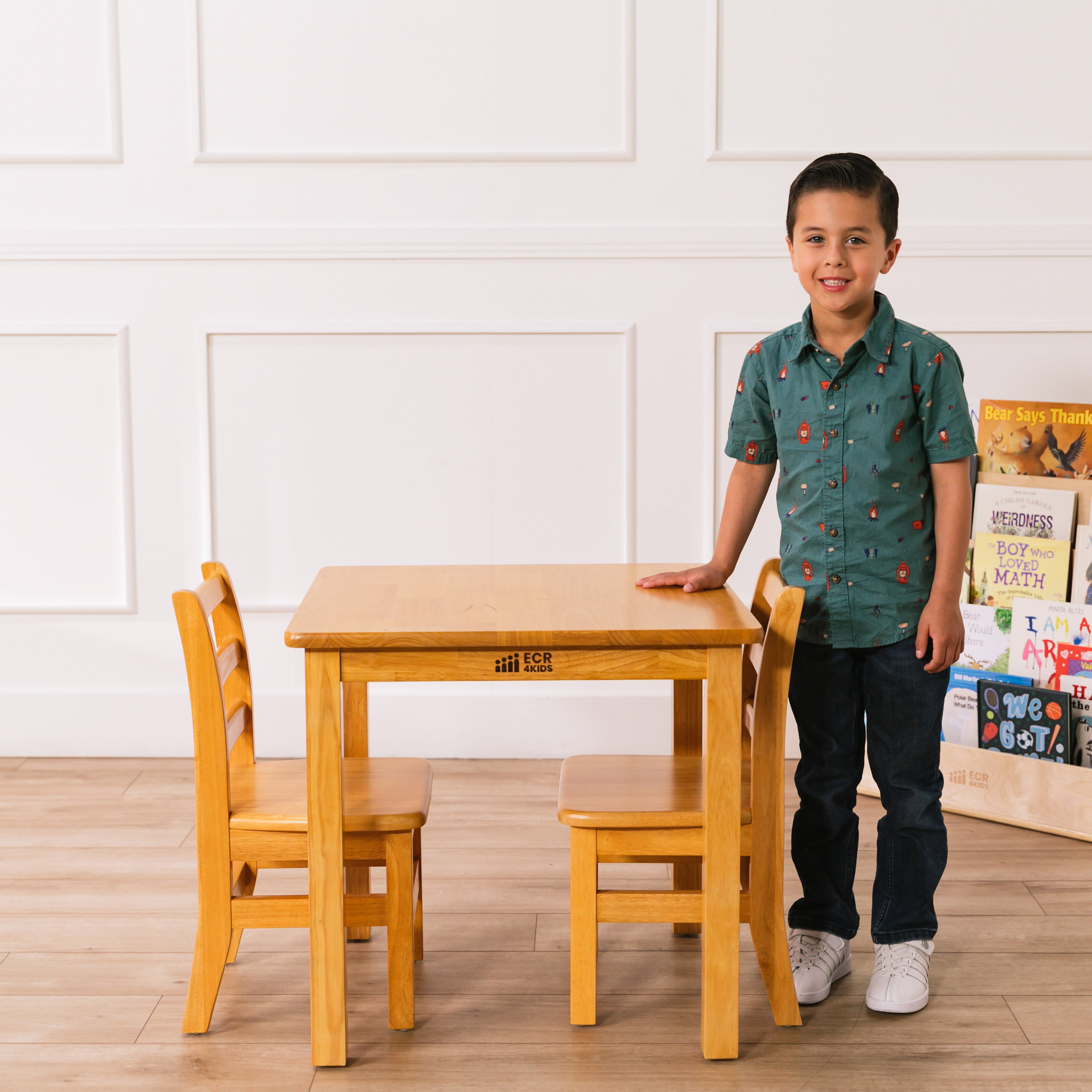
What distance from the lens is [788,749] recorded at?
286 centimetres

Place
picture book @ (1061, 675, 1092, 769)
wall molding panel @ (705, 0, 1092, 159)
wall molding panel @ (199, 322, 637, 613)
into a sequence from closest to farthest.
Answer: picture book @ (1061, 675, 1092, 769) → wall molding panel @ (705, 0, 1092, 159) → wall molding panel @ (199, 322, 637, 613)

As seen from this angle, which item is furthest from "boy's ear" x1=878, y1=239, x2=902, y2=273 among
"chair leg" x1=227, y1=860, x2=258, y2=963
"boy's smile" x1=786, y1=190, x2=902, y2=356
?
"chair leg" x1=227, y1=860, x2=258, y2=963

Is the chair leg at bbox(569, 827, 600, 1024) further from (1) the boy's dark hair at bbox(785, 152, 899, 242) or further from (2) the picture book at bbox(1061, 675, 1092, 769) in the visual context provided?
(2) the picture book at bbox(1061, 675, 1092, 769)

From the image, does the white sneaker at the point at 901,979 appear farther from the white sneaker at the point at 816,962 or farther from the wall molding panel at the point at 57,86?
the wall molding panel at the point at 57,86

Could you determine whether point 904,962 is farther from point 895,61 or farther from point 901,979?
point 895,61

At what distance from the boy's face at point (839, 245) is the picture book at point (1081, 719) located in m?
1.18

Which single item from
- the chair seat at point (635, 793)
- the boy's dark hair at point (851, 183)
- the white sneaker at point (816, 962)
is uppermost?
the boy's dark hair at point (851, 183)

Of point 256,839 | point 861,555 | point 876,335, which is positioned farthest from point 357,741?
point 876,335

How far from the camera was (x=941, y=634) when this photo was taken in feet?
5.16

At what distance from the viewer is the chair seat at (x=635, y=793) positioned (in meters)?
1.51

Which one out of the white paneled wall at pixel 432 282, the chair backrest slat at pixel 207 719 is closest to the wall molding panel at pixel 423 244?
the white paneled wall at pixel 432 282

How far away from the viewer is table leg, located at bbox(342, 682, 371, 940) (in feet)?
6.12

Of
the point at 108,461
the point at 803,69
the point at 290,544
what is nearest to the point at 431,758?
the point at 290,544

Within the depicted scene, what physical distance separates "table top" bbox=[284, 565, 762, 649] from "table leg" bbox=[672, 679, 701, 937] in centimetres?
21
